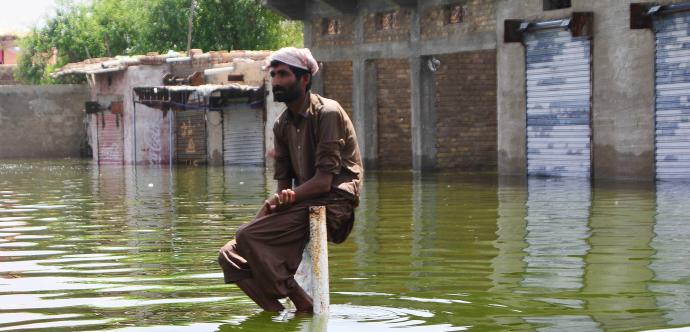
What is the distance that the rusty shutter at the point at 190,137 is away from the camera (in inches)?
1702

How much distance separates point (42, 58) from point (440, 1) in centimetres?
4052

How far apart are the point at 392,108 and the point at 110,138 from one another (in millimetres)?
18080

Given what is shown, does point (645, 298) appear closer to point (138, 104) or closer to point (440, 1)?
point (440, 1)

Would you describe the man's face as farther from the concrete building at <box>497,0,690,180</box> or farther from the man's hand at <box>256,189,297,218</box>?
the concrete building at <box>497,0,690,180</box>

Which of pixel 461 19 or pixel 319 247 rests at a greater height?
pixel 461 19

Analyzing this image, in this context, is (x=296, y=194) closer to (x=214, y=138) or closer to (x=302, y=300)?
(x=302, y=300)

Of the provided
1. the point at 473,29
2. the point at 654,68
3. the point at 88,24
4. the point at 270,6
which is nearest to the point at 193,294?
the point at 654,68

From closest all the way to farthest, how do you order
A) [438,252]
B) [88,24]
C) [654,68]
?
[438,252] < [654,68] < [88,24]

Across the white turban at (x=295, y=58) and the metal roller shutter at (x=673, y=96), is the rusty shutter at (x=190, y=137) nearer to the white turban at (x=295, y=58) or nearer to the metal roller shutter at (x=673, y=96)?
the metal roller shutter at (x=673, y=96)

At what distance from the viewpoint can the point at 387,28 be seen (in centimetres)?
3145

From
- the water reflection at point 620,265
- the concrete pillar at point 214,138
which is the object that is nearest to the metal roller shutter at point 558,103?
the water reflection at point 620,265

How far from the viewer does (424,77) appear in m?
30.2

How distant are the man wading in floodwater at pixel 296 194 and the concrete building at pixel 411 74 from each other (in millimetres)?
20323

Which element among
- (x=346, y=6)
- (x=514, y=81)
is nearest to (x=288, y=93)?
(x=514, y=81)
